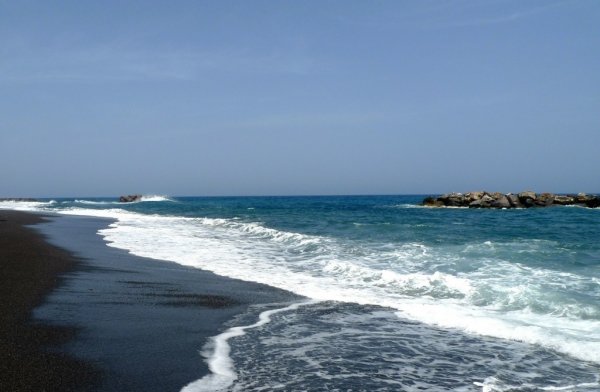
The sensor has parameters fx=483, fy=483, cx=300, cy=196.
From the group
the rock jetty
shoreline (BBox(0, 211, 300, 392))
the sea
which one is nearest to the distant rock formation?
the rock jetty

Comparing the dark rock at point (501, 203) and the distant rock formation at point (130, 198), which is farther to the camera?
the distant rock formation at point (130, 198)

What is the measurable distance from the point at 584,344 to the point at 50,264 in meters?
11.8

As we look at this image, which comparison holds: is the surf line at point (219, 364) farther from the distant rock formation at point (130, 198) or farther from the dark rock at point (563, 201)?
the distant rock formation at point (130, 198)

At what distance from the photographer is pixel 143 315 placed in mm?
7688

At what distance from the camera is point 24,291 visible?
883 centimetres

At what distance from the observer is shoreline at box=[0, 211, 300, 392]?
5211mm

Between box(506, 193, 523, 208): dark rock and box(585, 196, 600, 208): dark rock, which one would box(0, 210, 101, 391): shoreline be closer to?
box(506, 193, 523, 208): dark rock

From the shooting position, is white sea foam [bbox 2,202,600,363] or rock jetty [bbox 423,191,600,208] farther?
rock jetty [bbox 423,191,600,208]

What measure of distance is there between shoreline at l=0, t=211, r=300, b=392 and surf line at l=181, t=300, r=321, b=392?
3.7 inches

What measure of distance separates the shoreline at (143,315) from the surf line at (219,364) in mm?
95

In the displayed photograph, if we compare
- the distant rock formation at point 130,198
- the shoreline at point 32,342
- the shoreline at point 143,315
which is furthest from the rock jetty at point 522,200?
the distant rock formation at point 130,198

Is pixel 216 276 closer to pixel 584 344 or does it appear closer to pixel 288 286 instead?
pixel 288 286

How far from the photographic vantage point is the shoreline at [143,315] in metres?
5.21

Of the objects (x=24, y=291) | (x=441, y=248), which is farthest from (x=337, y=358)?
(x=441, y=248)
